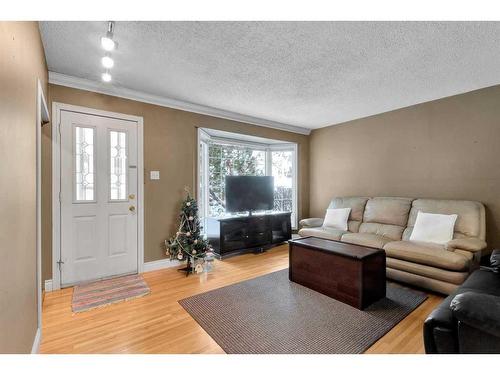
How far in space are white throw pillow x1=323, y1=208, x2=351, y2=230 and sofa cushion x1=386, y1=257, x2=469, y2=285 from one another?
1.09 meters

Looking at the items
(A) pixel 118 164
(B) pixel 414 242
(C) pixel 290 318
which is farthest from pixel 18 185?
(B) pixel 414 242

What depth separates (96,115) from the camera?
9.71 feet

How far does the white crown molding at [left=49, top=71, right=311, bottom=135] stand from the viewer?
273 centimetres

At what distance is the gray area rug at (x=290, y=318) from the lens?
5.79ft

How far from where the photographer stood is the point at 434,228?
2975mm

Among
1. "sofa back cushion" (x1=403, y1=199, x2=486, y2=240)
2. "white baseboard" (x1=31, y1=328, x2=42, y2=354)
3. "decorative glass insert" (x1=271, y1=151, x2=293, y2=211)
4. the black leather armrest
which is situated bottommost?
"white baseboard" (x1=31, y1=328, x2=42, y2=354)

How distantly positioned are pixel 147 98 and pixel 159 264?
2283 mm

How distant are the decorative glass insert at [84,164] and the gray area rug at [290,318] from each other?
1.77 meters

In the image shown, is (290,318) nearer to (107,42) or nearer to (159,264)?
(159,264)

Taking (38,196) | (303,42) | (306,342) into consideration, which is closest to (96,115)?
(38,196)

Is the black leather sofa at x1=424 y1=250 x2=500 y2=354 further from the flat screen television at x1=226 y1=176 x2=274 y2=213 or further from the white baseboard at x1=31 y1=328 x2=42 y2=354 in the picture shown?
the flat screen television at x1=226 y1=176 x2=274 y2=213

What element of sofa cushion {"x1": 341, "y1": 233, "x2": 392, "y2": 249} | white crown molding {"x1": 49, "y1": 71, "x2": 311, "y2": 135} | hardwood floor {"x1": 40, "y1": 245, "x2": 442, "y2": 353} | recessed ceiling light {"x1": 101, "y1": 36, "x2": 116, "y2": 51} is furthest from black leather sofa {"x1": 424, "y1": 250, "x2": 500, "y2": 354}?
white crown molding {"x1": 49, "y1": 71, "x2": 311, "y2": 135}
